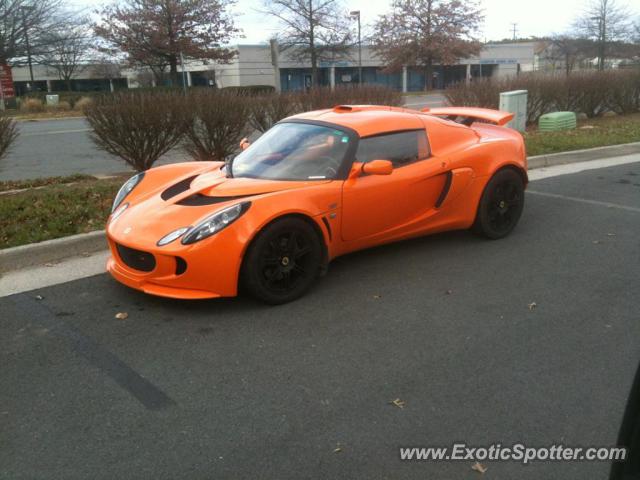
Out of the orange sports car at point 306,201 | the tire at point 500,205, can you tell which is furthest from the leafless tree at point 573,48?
the orange sports car at point 306,201

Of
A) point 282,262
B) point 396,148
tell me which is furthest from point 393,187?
point 282,262

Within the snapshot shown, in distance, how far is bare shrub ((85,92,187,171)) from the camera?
26.6 ft

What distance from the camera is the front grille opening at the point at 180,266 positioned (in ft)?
13.0

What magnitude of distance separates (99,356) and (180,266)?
78cm

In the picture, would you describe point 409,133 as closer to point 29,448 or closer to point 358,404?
point 358,404

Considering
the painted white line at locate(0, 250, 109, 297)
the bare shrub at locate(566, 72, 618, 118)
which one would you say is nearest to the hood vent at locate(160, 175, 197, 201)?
the painted white line at locate(0, 250, 109, 297)

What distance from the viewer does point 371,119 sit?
5074 millimetres

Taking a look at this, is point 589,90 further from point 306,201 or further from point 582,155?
point 306,201

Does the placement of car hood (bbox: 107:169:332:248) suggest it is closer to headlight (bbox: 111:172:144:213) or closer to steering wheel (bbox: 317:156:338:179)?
steering wheel (bbox: 317:156:338:179)

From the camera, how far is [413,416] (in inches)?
116

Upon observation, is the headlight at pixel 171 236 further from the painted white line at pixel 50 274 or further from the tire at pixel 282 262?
the painted white line at pixel 50 274

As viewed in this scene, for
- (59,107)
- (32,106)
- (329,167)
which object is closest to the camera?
(329,167)

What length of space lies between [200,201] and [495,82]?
40.3ft

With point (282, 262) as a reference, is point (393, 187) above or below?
above
